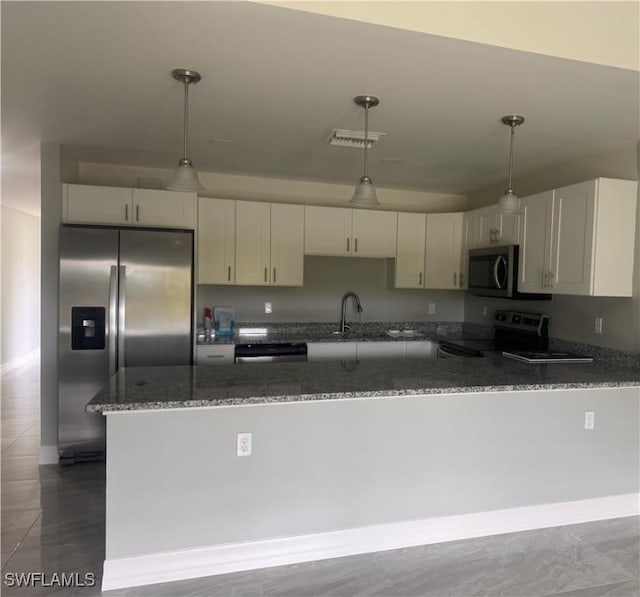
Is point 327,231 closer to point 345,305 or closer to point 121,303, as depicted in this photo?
point 345,305

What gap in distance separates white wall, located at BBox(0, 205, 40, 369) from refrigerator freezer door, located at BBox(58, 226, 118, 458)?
4274 millimetres

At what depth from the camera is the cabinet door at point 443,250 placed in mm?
4492

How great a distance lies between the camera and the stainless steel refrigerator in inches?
132

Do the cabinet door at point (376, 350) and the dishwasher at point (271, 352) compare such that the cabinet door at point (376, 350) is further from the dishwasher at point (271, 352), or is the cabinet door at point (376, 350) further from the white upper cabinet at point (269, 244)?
the white upper cabinet at point (269, 244)

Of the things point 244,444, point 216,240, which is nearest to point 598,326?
point 244,444

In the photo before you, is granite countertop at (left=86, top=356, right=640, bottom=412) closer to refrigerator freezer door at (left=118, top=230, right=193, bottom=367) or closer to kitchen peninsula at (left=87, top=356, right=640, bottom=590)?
kitchen peninsula at (left=87, top=356, right=640, bottom=590)

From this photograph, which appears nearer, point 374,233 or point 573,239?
point 573,239

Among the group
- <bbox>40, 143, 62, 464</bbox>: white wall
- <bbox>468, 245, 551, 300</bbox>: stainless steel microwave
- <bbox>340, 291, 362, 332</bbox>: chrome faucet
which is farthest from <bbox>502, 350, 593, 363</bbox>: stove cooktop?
<bbox>40, 143, 62, 464</bbox>: white wall

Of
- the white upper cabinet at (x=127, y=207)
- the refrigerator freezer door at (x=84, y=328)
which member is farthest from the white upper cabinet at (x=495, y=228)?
the refrigerator freezer door at (x=84, y=328)

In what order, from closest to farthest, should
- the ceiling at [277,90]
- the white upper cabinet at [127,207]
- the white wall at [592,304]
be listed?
the ceiling at [277,90], the white wall at [592,304], the white upper cabinet at [127,207]

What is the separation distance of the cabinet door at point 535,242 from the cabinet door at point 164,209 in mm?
2619

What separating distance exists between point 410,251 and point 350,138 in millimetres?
1766

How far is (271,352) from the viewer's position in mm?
3836

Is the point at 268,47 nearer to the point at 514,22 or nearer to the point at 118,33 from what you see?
the point at 118,33
